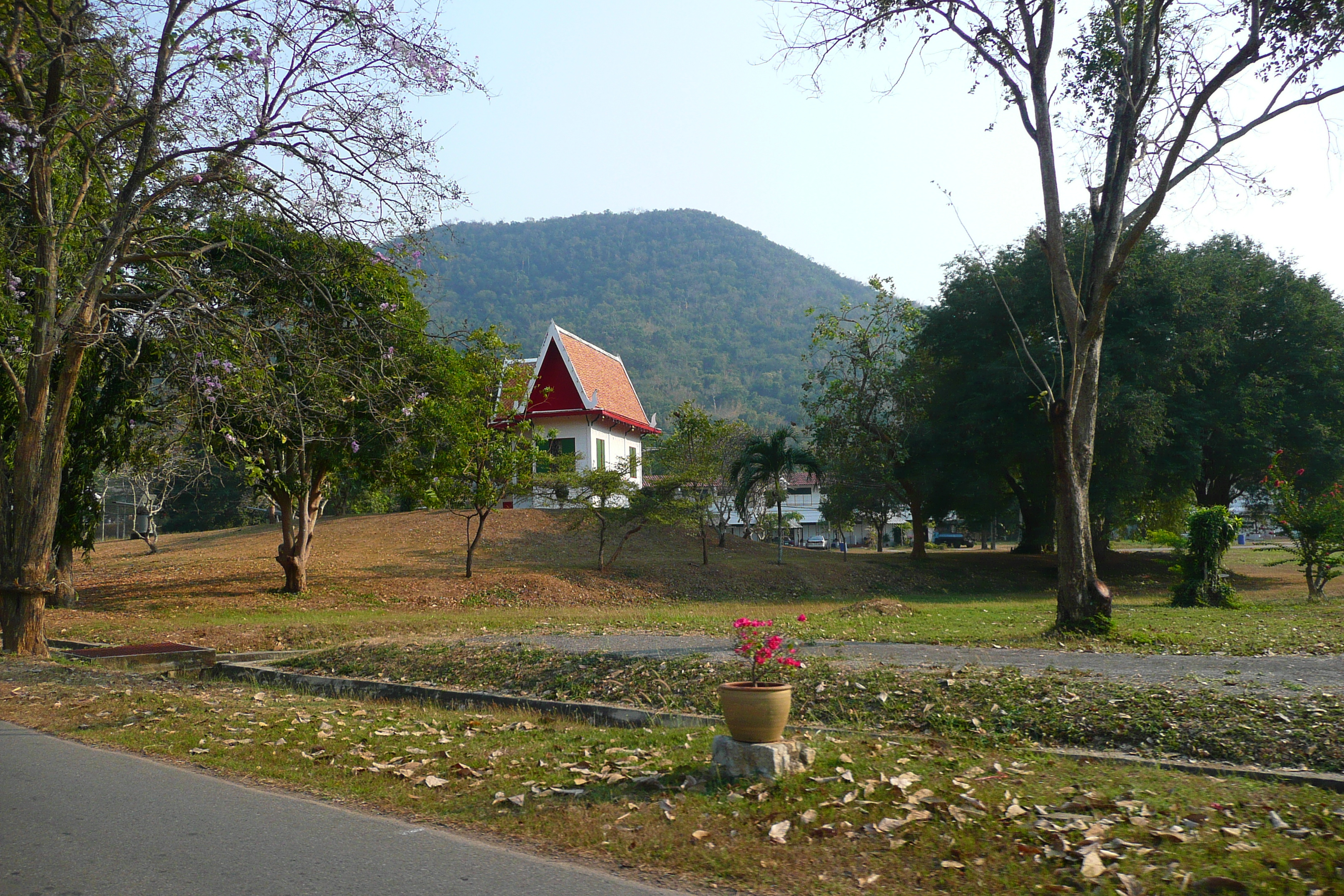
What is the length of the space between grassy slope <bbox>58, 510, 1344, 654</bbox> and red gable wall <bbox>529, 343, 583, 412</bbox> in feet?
16.0

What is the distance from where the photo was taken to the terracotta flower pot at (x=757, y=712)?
5867mm

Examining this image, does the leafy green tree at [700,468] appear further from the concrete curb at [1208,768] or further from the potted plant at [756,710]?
the potted plant at [756,710]

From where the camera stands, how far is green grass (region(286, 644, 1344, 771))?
668 cm

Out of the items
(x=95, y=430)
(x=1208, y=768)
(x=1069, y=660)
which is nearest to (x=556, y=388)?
(x=95, y=430)

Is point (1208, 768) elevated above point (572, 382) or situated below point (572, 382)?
below

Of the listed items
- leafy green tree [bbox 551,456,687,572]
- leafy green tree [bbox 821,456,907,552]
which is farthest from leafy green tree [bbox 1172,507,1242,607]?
leafy green tree [bbox 821,456,907,552]

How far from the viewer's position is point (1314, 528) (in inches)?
919

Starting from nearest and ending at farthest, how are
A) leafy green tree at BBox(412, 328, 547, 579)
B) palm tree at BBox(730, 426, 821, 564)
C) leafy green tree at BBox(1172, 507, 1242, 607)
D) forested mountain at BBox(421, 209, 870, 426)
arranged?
1. leafy green tree at BBox(1172, 507, 1242, 607)
2. leafy green tree at BBox(412, 328, 547, 579)
3. palm tree at BBox(730, 426, 821, 564)
4. forested mountain at BBox(421, 209, 870, 426)

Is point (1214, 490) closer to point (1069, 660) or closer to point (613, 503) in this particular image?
point (613, 503)

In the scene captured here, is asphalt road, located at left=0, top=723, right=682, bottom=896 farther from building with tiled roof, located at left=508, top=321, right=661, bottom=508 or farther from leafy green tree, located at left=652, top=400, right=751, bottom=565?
building with tiled roof, located at left=508, top=321, right=661, bottom=508

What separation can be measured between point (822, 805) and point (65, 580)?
866 inches

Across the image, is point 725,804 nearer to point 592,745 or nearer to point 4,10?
point 592,745

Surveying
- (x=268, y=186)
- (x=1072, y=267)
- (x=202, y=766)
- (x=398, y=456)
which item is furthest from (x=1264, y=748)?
(x=1072, y=267)

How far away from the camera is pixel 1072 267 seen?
100 feet
